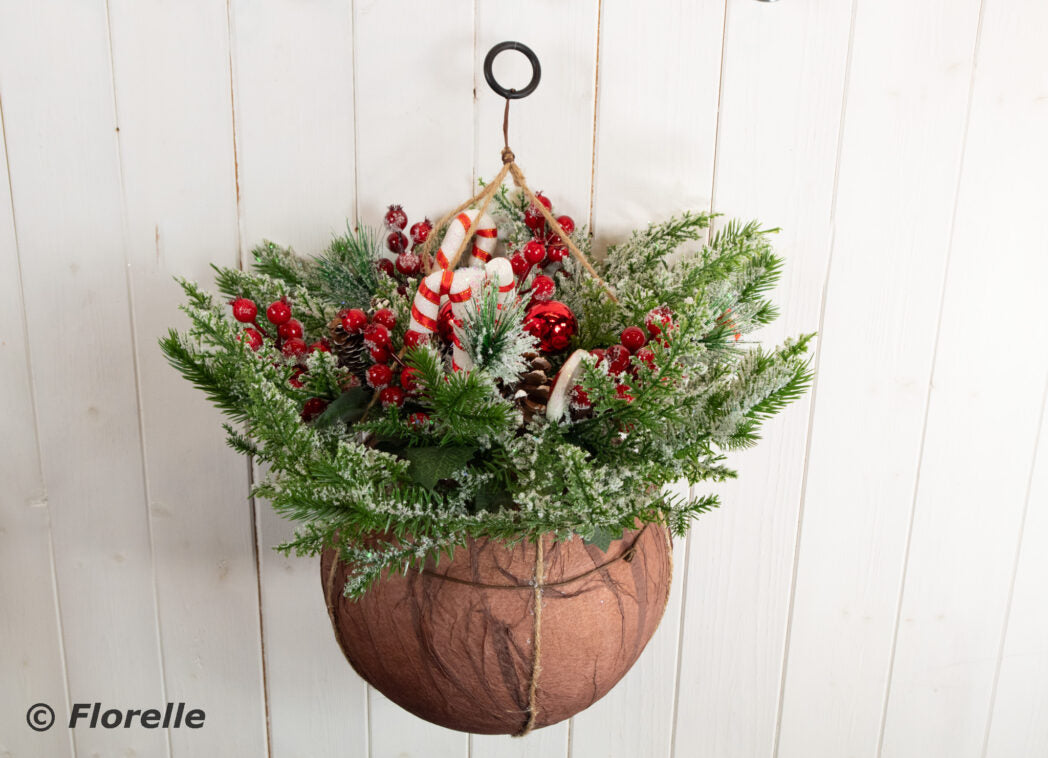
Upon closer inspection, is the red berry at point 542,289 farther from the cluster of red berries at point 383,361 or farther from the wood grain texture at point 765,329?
the wood grain texture at point 765,329

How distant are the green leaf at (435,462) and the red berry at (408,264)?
23cm

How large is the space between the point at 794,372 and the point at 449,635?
0.36m

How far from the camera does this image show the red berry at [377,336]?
0.63 metres

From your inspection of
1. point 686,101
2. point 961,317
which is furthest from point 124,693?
point 961,317

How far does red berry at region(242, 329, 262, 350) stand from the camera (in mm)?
625

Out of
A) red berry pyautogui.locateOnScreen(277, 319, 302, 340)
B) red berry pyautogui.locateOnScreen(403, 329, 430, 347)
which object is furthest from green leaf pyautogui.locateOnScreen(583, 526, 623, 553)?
red berry pyautogui.locateOnScreen(277, 319, 302, 340)

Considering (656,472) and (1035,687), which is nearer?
(656,472)

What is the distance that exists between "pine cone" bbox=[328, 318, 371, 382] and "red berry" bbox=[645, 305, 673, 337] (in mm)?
269

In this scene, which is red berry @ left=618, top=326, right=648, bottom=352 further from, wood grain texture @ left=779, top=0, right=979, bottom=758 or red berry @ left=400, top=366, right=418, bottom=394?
wood grain texture @ left=779, top=0, right=979, bottom=758

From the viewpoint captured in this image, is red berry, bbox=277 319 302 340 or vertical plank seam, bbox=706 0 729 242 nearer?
red berry, bbox=277 319 302 340

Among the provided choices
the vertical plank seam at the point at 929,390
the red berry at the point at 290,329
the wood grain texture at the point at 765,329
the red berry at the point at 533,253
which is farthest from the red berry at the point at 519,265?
the vertical plank seam at the point at 929,390

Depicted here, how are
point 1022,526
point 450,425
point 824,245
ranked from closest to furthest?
point 450,425, point 824,245, point 1022,526

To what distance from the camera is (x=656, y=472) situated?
0.59 meters

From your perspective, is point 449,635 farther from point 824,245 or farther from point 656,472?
point 824,245
